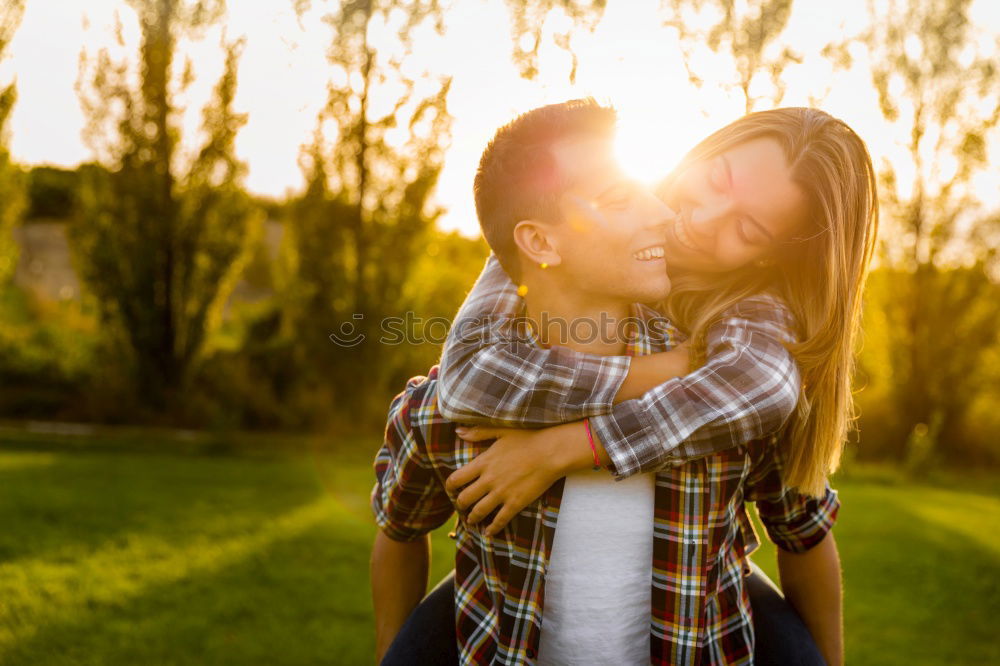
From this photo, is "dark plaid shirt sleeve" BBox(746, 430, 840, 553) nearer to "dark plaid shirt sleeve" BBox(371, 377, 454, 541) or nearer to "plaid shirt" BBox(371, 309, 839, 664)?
"plaid shirt" BBox(371, 309, 839, 664)

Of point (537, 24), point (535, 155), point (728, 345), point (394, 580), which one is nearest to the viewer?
point (728, 345)

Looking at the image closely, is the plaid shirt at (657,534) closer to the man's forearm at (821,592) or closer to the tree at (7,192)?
the man's forearm at (821,592)

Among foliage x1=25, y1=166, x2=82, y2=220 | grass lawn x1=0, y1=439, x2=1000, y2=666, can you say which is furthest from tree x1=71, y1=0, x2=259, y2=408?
foliage x1=25, y1=166, x2=82, y2=220

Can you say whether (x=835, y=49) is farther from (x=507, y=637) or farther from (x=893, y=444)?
(x=893, y=444)

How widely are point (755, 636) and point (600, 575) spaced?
583 mm

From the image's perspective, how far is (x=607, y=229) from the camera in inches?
67.6

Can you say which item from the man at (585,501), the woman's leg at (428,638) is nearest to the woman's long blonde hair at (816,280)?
the man at (585,501)

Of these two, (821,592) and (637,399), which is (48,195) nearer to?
A: (637,399)

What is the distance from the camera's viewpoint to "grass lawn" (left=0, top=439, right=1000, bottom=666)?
3.92 meters

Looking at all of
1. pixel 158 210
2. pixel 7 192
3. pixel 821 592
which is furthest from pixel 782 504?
pixel 7 192

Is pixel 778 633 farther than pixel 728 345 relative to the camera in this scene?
Yes

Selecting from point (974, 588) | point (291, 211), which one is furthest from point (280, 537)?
point (291, 211)

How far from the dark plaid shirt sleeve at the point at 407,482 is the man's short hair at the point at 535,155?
1.67ft

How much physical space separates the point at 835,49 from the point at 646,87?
2520 mm
